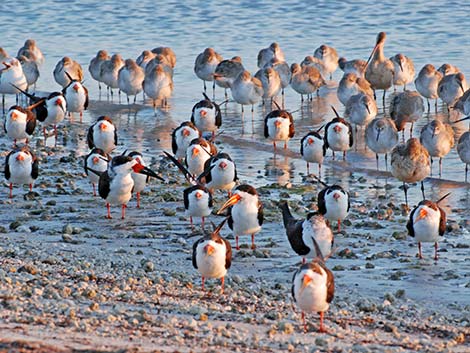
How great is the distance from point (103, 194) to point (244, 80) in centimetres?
782

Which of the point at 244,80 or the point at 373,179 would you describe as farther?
the point at 244,80

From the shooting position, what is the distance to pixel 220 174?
13.8 meters

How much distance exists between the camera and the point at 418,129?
19.8m

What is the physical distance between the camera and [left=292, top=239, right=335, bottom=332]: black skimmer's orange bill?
8750mm

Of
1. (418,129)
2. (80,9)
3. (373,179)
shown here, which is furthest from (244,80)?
(80,9)

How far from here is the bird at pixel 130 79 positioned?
21922 mm

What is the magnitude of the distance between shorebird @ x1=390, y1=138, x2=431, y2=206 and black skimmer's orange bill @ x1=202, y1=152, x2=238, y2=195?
2.16 m

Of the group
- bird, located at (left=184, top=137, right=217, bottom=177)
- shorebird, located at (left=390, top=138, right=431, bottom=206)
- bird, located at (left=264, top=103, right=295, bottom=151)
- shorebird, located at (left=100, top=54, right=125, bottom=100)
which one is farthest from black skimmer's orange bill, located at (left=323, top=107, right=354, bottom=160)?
shorebird, located at (left=100, top=54, right=125, bottom=100)

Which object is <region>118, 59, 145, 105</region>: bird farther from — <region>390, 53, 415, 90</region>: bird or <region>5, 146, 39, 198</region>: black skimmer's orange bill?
<region>5, 146, 39, 198</region>: black skimmer's orange bill

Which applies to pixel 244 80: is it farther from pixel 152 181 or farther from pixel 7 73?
pixel 152 181

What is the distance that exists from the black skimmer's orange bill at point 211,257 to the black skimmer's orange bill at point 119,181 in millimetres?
3095

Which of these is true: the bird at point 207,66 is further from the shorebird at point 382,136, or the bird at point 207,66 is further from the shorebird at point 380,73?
the shorebird at point 382,136

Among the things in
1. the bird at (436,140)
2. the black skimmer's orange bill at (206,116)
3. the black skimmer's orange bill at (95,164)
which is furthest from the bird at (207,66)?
the black skimmer's orange bill at (95,164)

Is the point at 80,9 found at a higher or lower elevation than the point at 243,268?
higher
